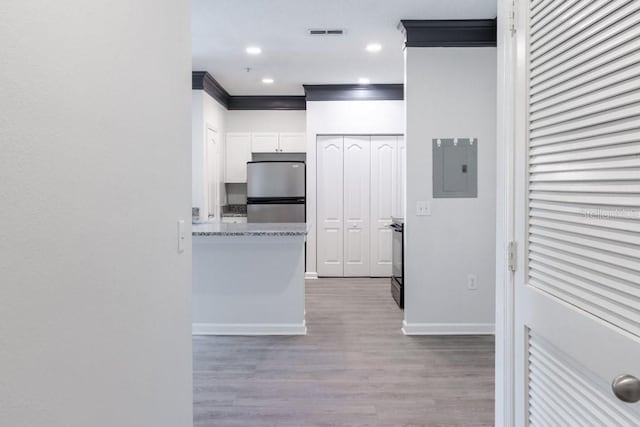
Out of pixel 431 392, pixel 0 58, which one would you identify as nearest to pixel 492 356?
pixel 431 392

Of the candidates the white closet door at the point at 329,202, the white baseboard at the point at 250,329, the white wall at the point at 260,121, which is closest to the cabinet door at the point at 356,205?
the white closet door at the point at 329,202

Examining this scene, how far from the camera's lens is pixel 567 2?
3.75 ft

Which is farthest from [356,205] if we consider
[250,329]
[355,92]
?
[250,329]

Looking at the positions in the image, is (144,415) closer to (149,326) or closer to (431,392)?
(149,326)

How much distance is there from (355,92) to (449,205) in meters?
2.88

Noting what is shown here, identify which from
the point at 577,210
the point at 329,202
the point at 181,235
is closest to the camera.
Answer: the point at 577,210

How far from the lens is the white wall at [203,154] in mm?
5473

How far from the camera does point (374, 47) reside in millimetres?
4527

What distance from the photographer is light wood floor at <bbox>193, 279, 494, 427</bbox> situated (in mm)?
2455

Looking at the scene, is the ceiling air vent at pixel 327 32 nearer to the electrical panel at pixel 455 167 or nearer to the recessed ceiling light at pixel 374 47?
the recessed ceiling light at pixel 374 47

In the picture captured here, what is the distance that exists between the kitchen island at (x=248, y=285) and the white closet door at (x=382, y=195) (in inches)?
105

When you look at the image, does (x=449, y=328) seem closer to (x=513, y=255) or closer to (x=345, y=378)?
(x=345, y=378)

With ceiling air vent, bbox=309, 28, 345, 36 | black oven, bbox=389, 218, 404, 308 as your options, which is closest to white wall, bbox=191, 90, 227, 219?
ceiling air vent, bbox=309, 28, 345, 36

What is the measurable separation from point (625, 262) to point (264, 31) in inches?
149
